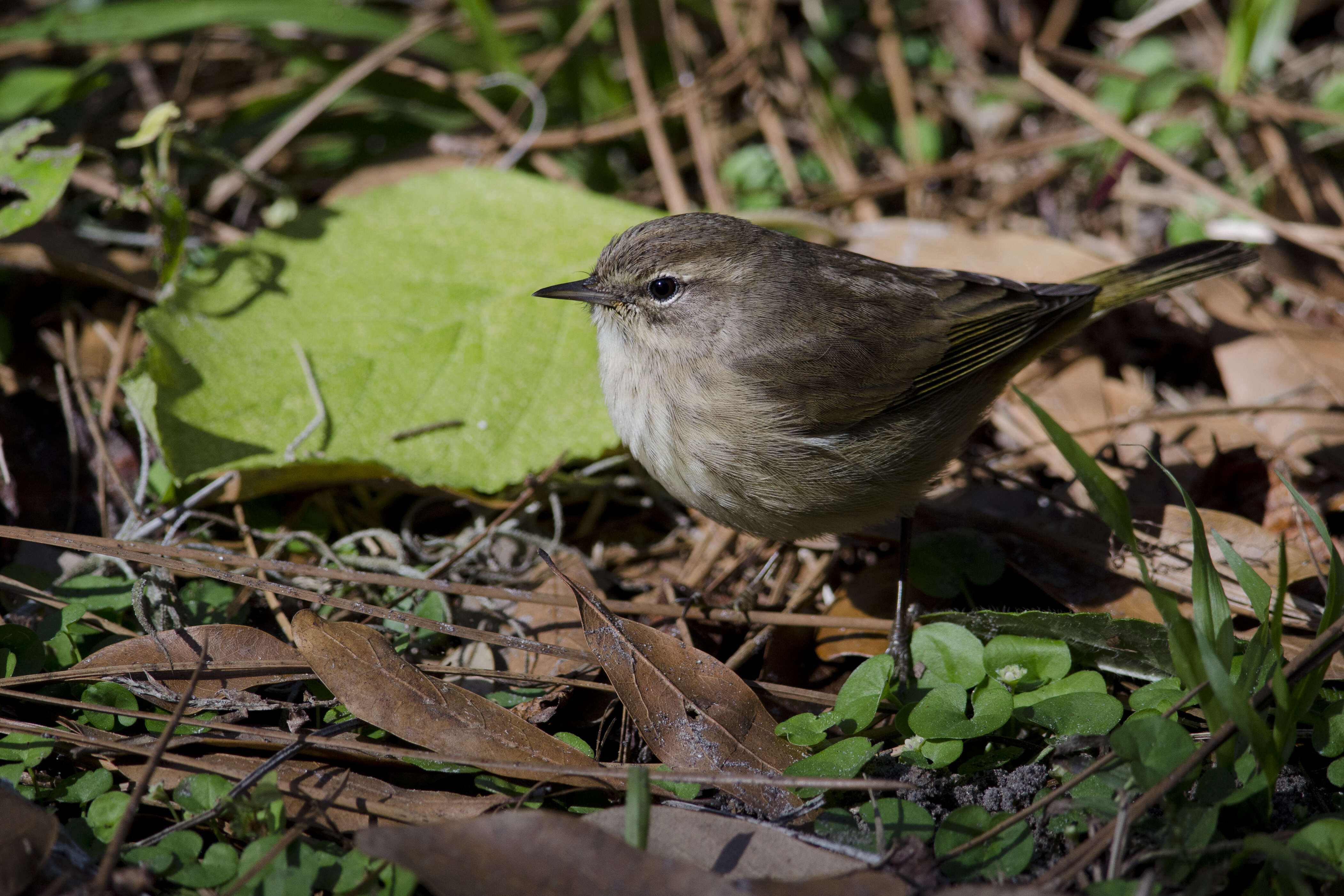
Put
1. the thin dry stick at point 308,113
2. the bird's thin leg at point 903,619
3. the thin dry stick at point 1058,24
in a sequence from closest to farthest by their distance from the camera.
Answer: the bird's thin leg at point 903,619 → the thin dry stick at point 308,113 → the thin dry stick at point 1058,24

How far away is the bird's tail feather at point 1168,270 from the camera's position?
4.55 meters

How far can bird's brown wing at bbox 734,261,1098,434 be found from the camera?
12.6ft

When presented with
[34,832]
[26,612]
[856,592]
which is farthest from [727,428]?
[26,612]

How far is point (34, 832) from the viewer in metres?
2.58

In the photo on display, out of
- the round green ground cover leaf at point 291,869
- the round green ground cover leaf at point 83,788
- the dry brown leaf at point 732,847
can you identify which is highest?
the dry brown leaf at point 732,847

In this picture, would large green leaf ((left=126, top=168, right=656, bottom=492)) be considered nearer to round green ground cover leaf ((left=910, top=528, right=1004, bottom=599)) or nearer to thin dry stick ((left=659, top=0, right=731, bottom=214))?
thin dry stick ((left=659, top=0, right=731, bottom=214))

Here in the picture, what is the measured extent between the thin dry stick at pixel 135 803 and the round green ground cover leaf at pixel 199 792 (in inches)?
3.7

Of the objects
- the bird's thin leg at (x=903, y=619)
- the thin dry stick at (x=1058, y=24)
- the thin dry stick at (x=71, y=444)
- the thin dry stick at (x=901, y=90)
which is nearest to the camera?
the bird's thin leg at (x=903, y=619)

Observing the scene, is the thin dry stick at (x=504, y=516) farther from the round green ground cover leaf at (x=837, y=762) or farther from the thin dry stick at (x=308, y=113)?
the thin dry stick at (x=308, y=113)

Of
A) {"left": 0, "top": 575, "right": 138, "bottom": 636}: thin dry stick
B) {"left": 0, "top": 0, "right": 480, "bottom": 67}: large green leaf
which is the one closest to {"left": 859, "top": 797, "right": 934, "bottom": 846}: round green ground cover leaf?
{"left": 0, "top": 575, "right": 138, "bottom": 636}: thin dry stick

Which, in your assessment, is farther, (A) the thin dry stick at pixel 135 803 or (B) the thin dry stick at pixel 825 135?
(B) the thin dry stick at pixel 825 135

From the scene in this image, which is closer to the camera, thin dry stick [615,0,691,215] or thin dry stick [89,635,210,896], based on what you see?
thin dry stick [89,635,210,896]

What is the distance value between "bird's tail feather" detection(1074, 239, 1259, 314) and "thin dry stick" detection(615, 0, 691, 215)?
2.38 meters

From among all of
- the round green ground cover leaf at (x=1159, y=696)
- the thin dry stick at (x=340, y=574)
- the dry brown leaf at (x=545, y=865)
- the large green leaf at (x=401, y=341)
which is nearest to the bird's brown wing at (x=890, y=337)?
the thin dry stick at (x=340, y=574)
